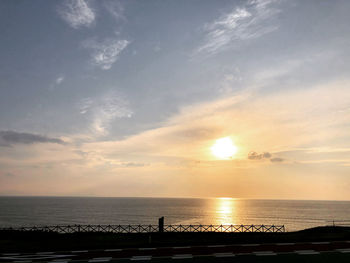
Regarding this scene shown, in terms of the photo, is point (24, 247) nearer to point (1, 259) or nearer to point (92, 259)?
point (1, 259)

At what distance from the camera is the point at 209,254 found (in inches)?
784

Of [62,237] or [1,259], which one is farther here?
[62,237]

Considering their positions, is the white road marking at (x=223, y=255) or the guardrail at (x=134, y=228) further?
the guardrail at (x=134, y=228)

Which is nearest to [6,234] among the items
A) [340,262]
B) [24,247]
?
[24,247]

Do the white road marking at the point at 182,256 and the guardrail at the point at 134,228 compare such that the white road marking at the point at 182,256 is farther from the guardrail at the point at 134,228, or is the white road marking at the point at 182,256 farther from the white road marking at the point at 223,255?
the guardrail at the point at 134,228

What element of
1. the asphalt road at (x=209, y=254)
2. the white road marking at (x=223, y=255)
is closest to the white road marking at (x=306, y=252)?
the asphalt road at (x=209, y=254)

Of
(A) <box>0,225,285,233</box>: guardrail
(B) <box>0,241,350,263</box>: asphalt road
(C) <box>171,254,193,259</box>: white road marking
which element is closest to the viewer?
(B) <box>0,241,350,263</box>: asphalt road

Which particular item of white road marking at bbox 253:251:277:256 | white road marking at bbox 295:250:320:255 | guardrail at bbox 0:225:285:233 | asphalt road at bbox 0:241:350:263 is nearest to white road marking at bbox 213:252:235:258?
asphalt road at bbox 0:241:350:263

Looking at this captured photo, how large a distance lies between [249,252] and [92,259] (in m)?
11.8

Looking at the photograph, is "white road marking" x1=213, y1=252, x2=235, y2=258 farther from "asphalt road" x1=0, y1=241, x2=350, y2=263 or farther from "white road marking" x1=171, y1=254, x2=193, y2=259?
"white road marking" x1=171, y1=254, x2=193, y2=259

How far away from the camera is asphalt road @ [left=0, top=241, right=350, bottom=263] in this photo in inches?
722

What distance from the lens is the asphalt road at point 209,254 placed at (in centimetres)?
1834

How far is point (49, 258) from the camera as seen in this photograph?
63.0 ft

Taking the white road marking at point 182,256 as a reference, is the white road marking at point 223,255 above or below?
below
